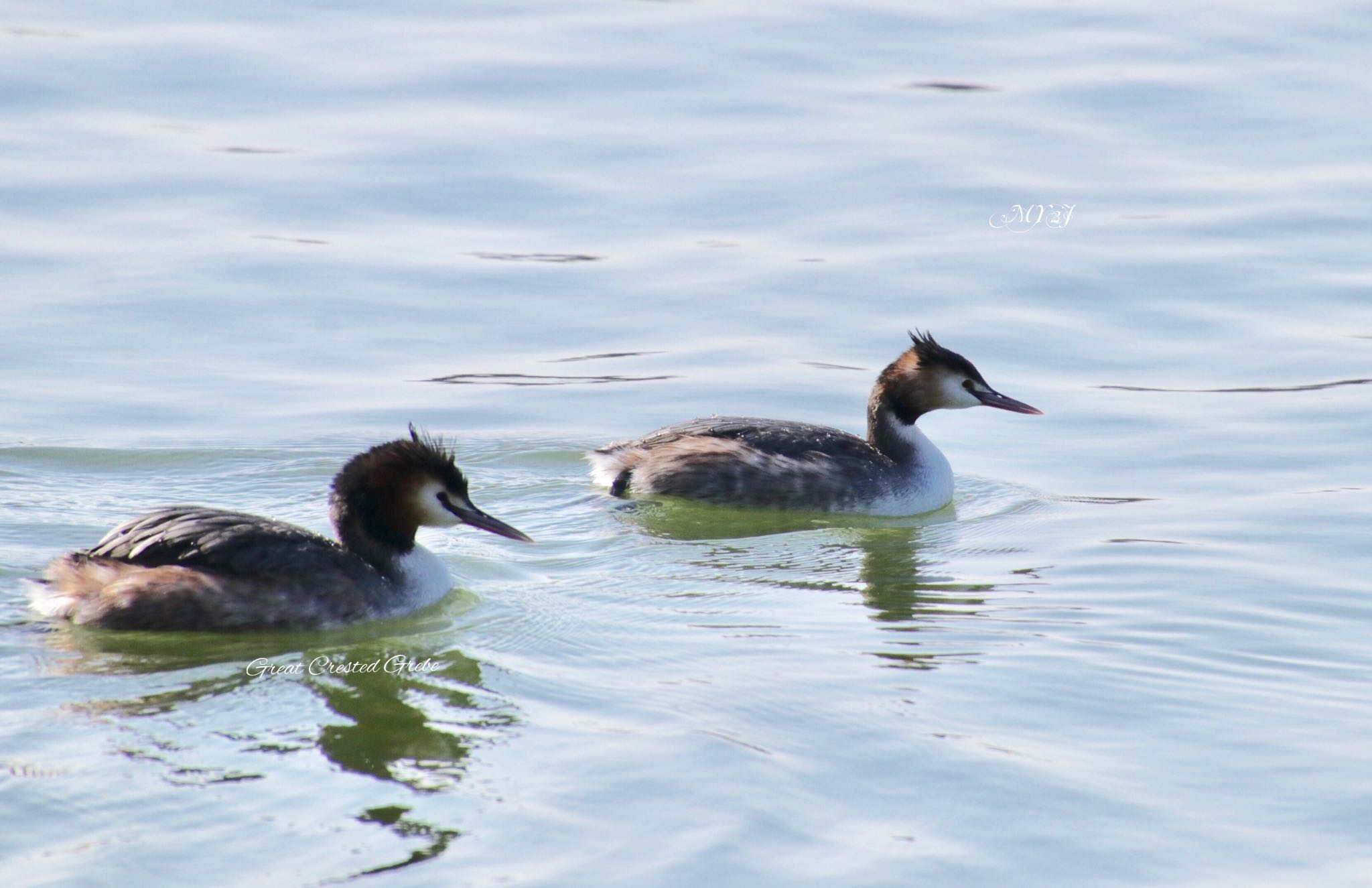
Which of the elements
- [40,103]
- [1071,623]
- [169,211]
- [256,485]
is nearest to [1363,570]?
[1071,623]

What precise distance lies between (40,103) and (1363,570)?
41.2ft

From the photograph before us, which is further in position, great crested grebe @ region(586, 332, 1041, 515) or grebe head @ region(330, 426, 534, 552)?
great crested grebe @ region(586, 332, 1041, 515)

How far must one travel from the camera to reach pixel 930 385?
1154 cm

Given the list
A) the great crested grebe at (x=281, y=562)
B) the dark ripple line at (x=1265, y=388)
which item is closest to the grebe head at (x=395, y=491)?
the great crested grebe at (x=281, y=562)

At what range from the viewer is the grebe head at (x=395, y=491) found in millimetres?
8781

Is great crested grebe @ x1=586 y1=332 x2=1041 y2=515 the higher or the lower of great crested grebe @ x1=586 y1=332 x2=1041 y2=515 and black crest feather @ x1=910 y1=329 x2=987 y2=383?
the lower

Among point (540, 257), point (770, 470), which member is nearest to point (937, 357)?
point (770, 470)

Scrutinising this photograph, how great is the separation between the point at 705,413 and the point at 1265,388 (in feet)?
11.8

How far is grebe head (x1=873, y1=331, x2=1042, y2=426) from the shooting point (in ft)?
37.5

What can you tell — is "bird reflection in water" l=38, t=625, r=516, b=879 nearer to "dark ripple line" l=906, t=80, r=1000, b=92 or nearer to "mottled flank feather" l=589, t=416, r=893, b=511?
"mottled flank feather" l=589, t=416, r=893, b=511

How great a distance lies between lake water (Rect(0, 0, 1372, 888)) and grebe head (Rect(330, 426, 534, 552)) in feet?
1.45

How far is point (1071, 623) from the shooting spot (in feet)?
28.8

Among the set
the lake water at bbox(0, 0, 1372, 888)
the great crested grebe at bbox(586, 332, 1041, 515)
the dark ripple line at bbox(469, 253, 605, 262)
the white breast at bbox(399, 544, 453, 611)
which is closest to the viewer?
the lake water at bbox(0, 0, 1372, 888)

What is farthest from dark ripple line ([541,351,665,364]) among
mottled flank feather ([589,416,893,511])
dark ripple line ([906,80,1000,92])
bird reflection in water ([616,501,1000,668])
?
dark ripple line ([906,80,1000,92])
